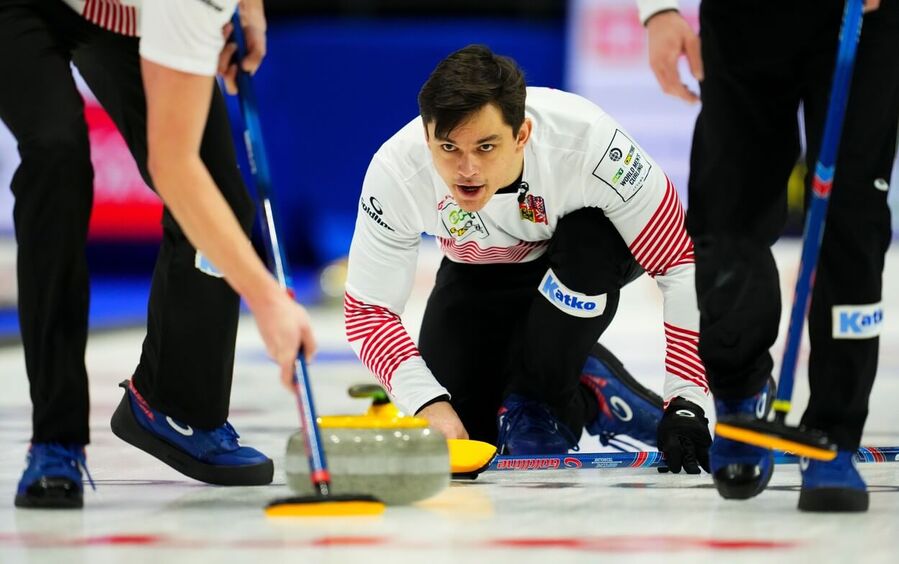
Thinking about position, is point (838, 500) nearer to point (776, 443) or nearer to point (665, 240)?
point (776, 443)

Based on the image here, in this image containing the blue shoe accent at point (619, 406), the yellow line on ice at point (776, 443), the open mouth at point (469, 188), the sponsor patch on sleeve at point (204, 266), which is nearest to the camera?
the yellow line on ice at point (776, 443)

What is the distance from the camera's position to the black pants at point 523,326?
287cm

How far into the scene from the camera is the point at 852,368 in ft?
6.93

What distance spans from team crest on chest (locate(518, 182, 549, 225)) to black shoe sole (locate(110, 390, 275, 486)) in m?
0.76

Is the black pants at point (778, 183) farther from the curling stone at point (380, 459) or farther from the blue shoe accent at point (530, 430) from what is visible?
the blue shoe accent at point (530, 430)

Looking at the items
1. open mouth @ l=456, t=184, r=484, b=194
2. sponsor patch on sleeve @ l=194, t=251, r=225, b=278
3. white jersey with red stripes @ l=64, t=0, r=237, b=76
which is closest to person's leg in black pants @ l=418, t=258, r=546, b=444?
open mouth @ l=456, t=184, r=484, b=194

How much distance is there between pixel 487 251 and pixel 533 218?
0.22 metres

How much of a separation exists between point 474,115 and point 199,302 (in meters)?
0.62

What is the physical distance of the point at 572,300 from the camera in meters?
2.85

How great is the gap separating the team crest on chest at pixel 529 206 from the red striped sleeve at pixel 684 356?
352mm

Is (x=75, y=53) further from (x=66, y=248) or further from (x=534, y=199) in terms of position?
(x=534, y=199)

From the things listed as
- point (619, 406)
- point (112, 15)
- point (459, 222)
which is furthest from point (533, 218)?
point (112, 15)

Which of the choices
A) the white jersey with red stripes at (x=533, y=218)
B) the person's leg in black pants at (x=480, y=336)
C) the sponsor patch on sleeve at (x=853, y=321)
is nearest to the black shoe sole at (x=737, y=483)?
the sponsor patch on sleeve at (x=853, y=321)

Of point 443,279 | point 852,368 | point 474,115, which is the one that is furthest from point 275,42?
point 852,368
